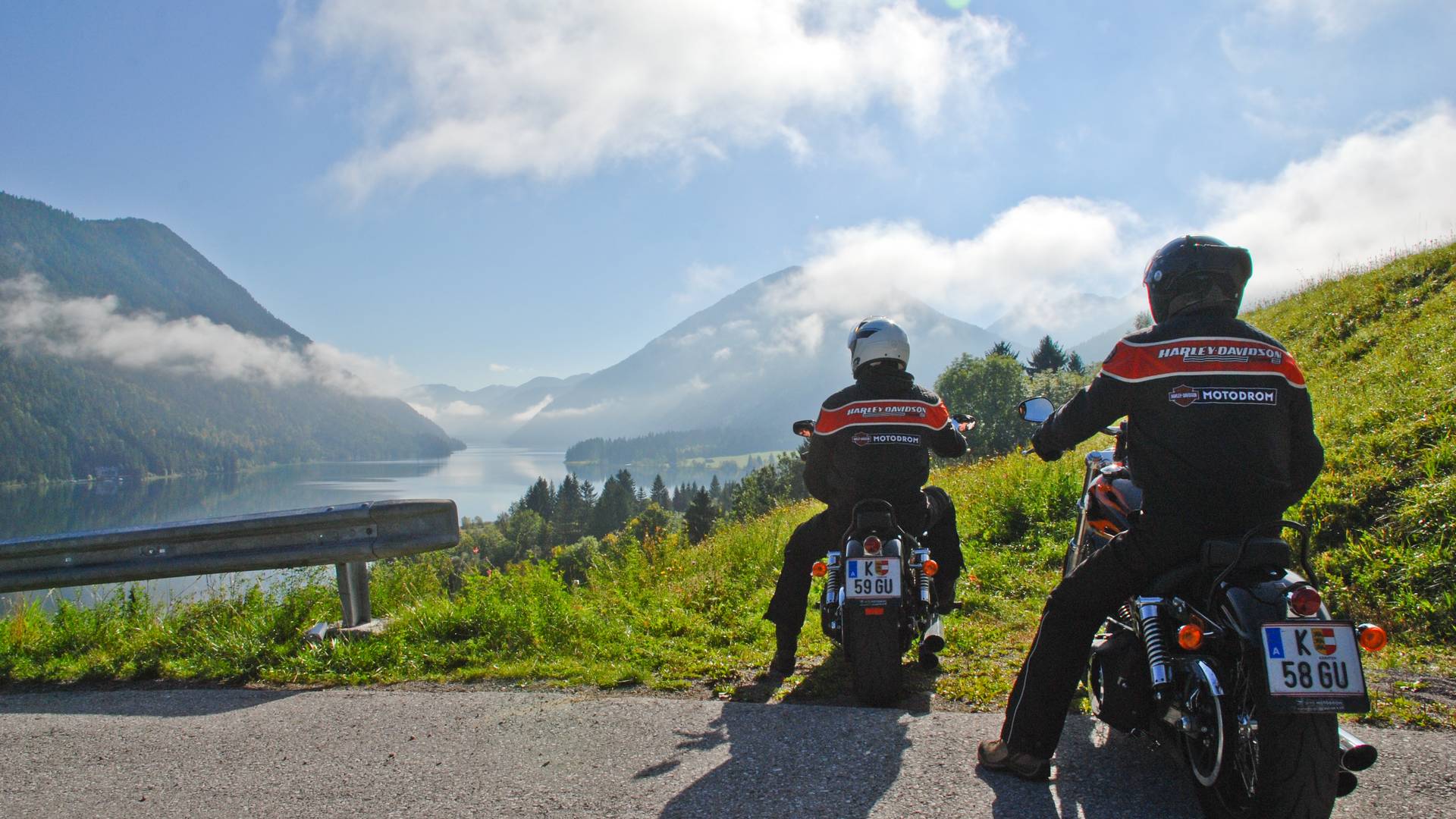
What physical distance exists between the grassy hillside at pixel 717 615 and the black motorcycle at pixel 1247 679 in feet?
4.24

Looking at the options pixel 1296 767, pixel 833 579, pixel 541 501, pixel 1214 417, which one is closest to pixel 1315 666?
pixel 1296 767

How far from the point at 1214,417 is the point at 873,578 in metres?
1.77

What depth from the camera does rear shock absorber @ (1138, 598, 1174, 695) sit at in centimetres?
260

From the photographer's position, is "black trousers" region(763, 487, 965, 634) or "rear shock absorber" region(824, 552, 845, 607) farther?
"black trousers" region(763, 487, 965, 634)

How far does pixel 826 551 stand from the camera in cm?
484

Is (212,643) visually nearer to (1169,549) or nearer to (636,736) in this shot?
(636,736)

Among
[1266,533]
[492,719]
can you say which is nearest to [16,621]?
[492,719]

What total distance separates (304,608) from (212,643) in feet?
1.98

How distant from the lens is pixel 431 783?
3127mm

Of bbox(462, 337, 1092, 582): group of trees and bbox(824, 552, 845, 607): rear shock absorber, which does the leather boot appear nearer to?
bbox(824, 552, 845, 607): rear shock absorber

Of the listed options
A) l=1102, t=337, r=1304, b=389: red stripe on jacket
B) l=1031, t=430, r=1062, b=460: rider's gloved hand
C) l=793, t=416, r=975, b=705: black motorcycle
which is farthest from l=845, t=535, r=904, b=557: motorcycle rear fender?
l=1102, t=337, r=1304, b=389: red stripe on jacket

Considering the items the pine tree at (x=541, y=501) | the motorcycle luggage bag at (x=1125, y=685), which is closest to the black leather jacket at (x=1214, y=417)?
the motorcycle luggage bag at (x=1125, y=685)

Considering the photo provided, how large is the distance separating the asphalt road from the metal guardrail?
1274 millimetres

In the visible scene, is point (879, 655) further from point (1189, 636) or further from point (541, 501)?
point (541, 501)
